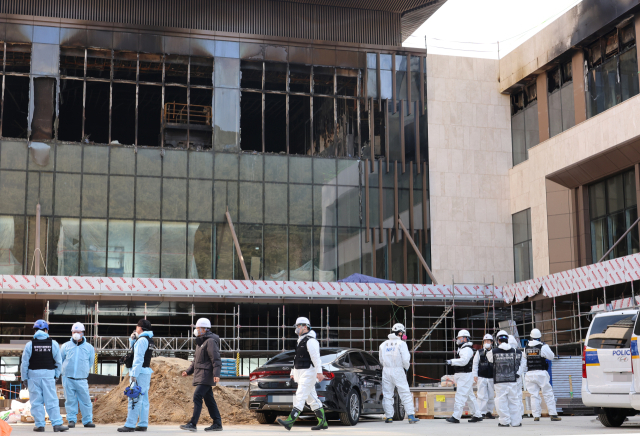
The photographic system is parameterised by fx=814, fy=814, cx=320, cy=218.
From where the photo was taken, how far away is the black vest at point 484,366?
57.0ft

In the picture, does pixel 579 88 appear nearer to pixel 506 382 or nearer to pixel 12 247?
pixel 506 382

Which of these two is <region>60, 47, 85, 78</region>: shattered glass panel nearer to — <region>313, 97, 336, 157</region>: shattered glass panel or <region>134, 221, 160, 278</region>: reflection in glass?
<region>134, 221, 160, 278</region>: reflection in glass

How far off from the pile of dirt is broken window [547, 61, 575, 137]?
2116 cm

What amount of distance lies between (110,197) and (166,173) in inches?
97.9

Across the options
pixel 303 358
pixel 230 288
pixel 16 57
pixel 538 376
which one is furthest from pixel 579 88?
pixel 303 358

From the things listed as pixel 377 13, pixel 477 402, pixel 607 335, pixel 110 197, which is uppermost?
pixel 377 13

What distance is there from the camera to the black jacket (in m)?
13.5

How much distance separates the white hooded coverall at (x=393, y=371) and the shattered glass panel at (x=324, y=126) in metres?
19.5

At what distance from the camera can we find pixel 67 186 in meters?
32.6

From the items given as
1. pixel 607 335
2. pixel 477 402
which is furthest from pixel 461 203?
pixel 607 335

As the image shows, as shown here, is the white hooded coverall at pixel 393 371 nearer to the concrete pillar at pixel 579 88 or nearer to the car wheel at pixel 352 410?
the car wheel at pixel 352 410

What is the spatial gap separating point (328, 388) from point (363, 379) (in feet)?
5.22

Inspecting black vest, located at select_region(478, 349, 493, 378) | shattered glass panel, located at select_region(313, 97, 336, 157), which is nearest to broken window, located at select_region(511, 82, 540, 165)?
shattered glass panel, located at select_region(313, 97, 336, 157)

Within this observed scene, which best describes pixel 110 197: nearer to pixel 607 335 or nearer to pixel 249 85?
pixel 249 85
